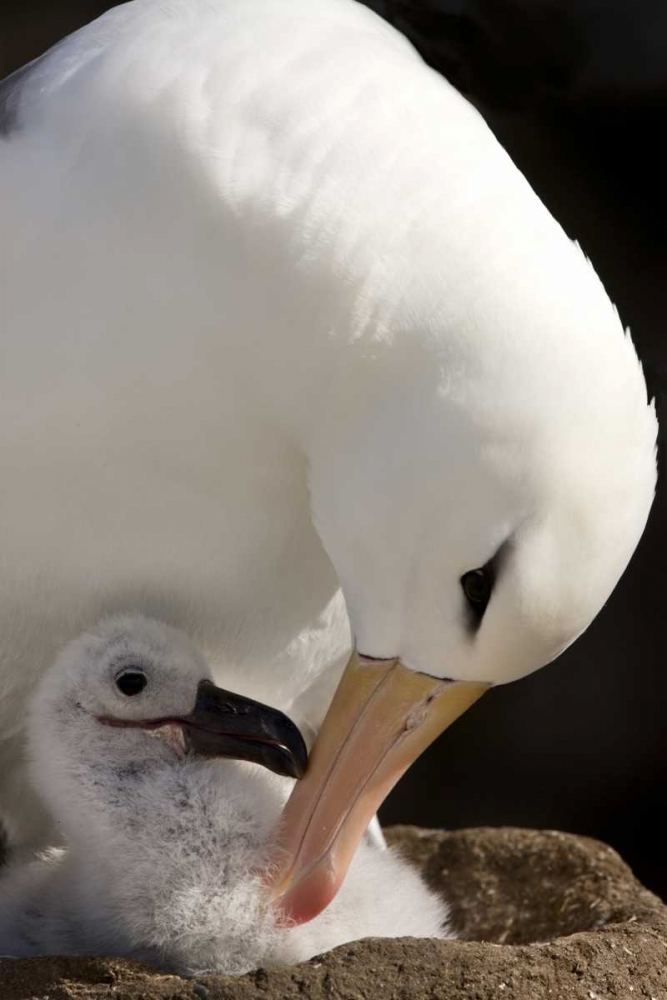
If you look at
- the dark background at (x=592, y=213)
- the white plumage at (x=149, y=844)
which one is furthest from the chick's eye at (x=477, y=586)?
the dark background at (x=592, y=213)

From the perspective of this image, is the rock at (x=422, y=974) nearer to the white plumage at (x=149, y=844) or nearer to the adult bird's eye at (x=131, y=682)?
the white plumage at (x=149, y=844)

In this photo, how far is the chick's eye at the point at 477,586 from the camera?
322 cm

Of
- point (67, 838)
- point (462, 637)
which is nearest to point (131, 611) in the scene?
point (67, 838)

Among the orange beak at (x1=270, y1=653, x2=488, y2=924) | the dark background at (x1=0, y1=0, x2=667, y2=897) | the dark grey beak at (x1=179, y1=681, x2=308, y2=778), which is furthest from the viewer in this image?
the dark background at (x1=0, y1=0, x2=667, y2=897)

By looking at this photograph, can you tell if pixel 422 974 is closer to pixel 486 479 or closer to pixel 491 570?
pixel 491 570

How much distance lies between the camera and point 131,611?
3834 mm

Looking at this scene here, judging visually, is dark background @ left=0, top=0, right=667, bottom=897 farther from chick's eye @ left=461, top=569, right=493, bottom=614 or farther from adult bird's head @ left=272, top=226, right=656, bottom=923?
chick's eye @ left=461, top=569, right=493, bottom=614

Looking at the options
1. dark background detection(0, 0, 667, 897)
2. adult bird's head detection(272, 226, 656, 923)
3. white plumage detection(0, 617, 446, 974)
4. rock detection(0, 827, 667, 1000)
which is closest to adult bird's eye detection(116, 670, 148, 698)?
white plumage detection(0, 617, 446, 974)

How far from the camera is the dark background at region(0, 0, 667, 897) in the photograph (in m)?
5.21

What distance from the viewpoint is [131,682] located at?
12.3 feet

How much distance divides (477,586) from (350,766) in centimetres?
55

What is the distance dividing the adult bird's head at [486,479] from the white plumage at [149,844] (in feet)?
1.43

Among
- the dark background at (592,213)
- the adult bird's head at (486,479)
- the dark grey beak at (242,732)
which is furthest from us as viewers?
the dark background at (592,213)

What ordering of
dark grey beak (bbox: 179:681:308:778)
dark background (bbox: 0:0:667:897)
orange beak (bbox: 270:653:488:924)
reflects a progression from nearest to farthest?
orange beak (bbox: 270:653:488:924)
dark grey beak (bbox: 179:681:308:778)
dark background (bbox: 0:0:667:897)
